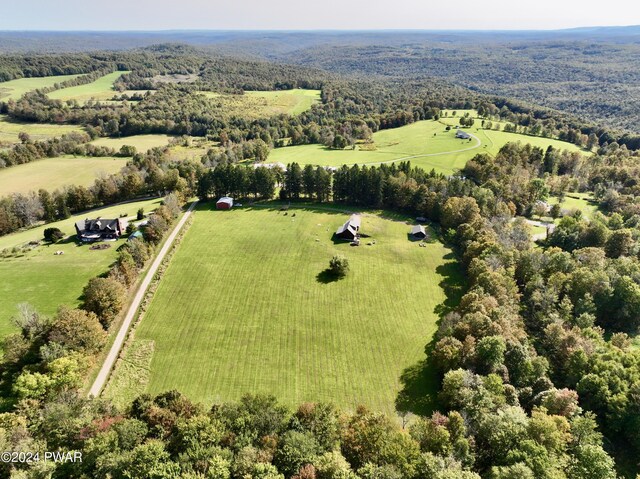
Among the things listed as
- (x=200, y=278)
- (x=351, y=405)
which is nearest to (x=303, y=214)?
(x=200, y=278)

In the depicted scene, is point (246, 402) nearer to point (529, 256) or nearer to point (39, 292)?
point (39, 292)

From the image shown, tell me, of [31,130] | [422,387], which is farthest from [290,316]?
[31,130]

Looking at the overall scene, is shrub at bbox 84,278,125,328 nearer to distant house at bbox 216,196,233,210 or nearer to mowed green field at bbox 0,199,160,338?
mowed green field at bbox 0,199,160,338

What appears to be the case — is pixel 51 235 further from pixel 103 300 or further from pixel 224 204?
pixel 224 204

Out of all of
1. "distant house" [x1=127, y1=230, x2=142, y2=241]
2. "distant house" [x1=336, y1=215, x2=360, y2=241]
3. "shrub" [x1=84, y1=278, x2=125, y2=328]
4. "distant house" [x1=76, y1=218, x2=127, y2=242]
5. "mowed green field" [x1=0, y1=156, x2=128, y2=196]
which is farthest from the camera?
"mowed green field" [x1=0, y1=156, x2=128, y2=196]

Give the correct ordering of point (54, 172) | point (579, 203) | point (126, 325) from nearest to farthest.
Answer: point (126, 325) → point (579, 203) → point (54, 172)

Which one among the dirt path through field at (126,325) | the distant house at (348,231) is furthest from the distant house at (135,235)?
the distant house at (348,231)

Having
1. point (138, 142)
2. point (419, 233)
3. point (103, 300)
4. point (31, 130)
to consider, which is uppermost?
point (31, 130)

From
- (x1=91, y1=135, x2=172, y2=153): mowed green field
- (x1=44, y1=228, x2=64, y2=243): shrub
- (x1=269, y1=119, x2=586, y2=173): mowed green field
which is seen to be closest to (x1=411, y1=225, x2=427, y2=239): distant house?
(x1=269, y1=119, x2=586, y2=173): mowed green field
